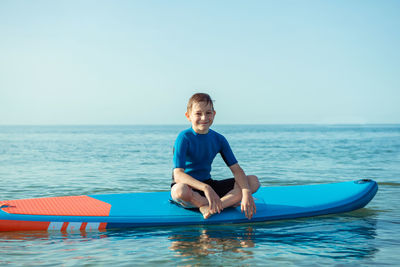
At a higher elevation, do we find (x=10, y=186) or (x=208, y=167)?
(x=208, y=167)

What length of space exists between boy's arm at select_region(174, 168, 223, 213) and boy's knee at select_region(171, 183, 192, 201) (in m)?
0.05

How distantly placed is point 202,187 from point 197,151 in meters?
0.40

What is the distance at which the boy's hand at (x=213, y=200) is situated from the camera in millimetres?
3955

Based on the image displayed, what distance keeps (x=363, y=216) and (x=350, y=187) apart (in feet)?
1.31

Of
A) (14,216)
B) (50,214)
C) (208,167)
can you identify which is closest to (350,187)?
(208,167)

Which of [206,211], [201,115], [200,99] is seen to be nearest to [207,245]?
[206,211]

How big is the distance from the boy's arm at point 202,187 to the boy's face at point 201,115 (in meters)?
0.48

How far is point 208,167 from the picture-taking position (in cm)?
427

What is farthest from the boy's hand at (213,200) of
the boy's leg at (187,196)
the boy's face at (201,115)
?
the boy's face at (201,115)

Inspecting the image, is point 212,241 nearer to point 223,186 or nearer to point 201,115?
point 223,186

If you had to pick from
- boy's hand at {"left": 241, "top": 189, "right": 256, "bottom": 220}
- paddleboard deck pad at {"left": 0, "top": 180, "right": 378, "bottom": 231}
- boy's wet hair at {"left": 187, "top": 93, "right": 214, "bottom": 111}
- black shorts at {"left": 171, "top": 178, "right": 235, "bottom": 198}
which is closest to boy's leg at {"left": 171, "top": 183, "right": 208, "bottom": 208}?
paddleboard deck pad at {"left": 0, "top": 180, "right": 378, "bottom": 231}

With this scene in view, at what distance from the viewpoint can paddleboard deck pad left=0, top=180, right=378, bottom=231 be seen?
4215 millimetres

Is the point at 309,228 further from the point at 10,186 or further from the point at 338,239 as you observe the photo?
the point at 10,186

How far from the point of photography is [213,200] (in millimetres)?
4023
